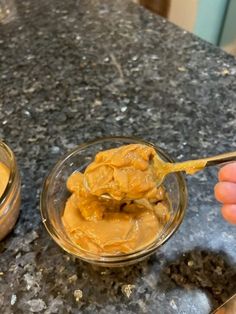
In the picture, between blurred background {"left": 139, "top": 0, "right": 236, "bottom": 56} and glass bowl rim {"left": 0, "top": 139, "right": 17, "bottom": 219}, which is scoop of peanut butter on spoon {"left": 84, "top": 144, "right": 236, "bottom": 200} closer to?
glass bowl rim {"left": 0, "top": 139, "right": 17, "bottom": 219}

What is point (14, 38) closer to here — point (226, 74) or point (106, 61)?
point (106, 61)

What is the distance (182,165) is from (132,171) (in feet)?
0.27

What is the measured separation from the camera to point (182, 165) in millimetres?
747

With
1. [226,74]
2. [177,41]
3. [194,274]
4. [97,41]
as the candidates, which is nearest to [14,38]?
[97,41]

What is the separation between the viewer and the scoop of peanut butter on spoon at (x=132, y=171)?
726 mm

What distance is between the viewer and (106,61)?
1.18 meters

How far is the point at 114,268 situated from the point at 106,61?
1.96 feet

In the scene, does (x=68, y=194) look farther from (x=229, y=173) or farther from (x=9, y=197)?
(x=229, y=173)

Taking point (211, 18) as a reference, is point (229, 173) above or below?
above

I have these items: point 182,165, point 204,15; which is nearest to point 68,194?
point 182,165

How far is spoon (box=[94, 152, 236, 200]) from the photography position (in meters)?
0.73

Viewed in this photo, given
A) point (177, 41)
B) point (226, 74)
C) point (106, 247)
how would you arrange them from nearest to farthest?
point (106, 247) < point (226, 74) < point (177, 41)

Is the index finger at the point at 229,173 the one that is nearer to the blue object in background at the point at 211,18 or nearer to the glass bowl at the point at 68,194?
the glass bowl at the point at 68,194

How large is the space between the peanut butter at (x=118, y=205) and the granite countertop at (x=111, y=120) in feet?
0.22
